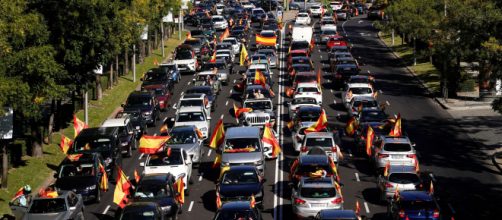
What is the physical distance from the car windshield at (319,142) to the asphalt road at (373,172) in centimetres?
142

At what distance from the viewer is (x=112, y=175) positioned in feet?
140

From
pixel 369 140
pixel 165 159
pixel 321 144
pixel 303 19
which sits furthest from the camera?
pixel 303 19

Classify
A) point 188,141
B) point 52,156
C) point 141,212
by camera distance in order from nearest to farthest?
point 141,212
point 188,141
point 52,156

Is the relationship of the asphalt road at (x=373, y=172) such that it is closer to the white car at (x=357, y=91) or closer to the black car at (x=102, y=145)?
the white car at (x=357, y=91)

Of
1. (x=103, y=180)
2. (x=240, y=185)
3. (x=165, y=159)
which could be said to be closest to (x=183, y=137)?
(x=165, y=159)

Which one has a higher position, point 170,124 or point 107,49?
point 107,49

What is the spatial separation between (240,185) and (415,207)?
719 centimetres

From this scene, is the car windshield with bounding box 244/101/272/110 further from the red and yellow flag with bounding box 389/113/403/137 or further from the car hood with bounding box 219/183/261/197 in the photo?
the car hood with bounding box 219/183/261/197

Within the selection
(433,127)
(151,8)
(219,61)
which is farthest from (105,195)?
(151,8)

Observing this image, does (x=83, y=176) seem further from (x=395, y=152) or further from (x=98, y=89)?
(x=98, y=89)

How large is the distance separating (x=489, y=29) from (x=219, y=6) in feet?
287

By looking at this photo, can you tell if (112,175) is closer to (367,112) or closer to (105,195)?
(105,195)

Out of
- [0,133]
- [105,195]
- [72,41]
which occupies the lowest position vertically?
[105,195]

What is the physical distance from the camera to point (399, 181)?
3600cm
